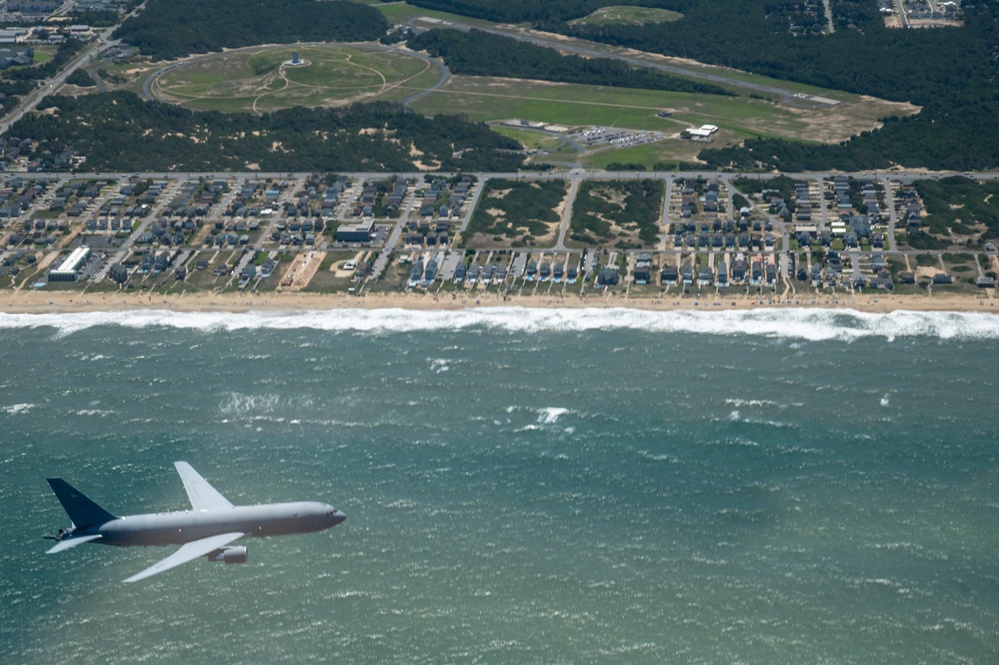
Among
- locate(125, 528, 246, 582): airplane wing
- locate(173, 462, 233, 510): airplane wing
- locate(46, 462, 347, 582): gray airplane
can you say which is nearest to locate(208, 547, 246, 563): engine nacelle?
locate(46, 462, 347, 582): gray airplane

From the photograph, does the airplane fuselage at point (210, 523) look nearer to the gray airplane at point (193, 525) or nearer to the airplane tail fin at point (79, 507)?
the gray airplane at point (193, 525)

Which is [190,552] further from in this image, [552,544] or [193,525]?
[552,544]

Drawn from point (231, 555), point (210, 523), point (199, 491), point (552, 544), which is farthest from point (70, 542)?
point (552, 544)

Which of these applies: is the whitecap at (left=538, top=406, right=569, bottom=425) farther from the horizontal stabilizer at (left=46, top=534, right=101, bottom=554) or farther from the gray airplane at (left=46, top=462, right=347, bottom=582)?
the horizontal stabilizer at (left=46, top=534, right=101, bottom=554)

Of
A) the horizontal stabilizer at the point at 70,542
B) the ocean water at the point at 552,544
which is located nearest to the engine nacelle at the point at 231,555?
the ocean water at the point at 552,544

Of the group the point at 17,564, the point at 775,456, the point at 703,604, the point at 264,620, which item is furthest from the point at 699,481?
the point at 17,564

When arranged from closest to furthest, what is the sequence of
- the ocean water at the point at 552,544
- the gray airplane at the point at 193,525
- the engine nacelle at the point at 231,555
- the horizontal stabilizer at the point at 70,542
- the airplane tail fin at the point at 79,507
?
the ocean water at the point at 552,544 → the horizontal stabilizer at the point at 70,542 → the engine nacelle at the point at 231,555 → the airplane tail fin at the point at 79,507 → the gray airplane at the point at 193,525
